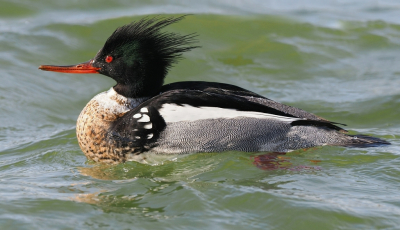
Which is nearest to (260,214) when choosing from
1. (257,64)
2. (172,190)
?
(172,190)

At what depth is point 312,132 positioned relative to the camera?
6047 millimetres

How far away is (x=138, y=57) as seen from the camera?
19.8ft

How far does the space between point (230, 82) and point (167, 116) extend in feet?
12.2

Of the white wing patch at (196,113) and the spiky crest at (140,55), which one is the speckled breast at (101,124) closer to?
the spiky crest at (140,55)

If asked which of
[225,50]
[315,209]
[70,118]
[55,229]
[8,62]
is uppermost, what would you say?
[225,50]

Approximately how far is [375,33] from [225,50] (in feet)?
10.2

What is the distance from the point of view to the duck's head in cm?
598

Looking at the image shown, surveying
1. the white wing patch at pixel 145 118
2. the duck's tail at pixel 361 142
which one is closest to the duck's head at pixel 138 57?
the white wing patch at pixel 145 118

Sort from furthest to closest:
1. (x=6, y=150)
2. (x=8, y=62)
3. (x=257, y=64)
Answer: (x=257, y=64) → (x=8, y=62) → (x=6, y=150)

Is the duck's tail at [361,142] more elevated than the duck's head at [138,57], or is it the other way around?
the duck's head at [138,57]

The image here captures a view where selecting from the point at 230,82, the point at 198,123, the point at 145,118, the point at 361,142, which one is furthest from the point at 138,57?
the point at 230,82

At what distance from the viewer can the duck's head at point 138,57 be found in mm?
5980

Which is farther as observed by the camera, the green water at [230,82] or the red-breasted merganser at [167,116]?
the red-breasted merganser at [167,116]

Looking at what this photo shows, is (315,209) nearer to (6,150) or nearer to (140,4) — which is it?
(6,150)
